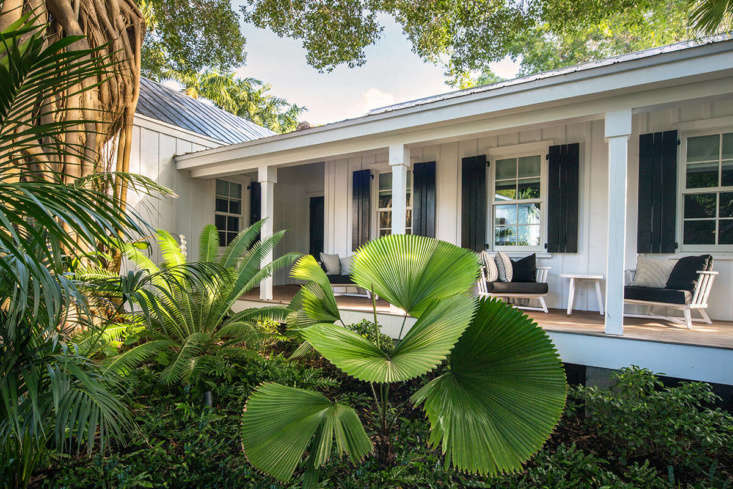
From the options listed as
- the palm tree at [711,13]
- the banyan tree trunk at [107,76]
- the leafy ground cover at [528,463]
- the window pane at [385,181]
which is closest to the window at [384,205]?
the window pane at [385,181]

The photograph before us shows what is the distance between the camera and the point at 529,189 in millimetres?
5457

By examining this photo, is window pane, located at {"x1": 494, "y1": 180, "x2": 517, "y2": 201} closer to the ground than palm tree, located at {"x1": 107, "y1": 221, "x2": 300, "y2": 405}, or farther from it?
farther from it

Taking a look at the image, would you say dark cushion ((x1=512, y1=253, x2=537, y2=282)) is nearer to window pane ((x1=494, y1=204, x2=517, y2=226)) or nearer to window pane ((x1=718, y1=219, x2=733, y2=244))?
window pane ((x1=494, y1=204, x2=517, y2=226))

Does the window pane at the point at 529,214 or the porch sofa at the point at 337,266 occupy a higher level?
the window pane at the point at 529,214

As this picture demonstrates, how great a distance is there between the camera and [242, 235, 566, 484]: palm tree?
5.19 ft

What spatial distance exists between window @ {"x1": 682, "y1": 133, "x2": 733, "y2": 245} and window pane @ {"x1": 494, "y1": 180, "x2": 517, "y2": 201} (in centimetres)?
188

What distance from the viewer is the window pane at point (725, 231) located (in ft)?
14.2

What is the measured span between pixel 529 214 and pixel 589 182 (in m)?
0.82

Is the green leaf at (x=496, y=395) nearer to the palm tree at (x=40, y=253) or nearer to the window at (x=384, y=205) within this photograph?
the palm tree at (x=40, y=253)

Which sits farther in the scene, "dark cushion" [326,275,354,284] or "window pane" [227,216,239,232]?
"window pane" [227,216,239,232]

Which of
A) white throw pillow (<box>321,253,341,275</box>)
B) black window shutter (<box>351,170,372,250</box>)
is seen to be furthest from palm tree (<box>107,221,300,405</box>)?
black window shutter (<box>351,170,372,250</box>)

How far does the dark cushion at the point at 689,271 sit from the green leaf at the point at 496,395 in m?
3.07

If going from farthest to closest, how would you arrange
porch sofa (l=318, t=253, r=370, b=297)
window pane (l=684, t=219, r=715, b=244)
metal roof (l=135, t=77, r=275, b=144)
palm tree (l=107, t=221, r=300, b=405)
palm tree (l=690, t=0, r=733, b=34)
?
metal roof (l=135, t=77, r=275, b=144), porch sofa (l=318, t=253, r=370, b=297), window pane (l=684, t=219, r=715, b=244), palm tree (l=690, t=0, r=733, b=34), palm tree (l=107, t=221, r=300, b=405)

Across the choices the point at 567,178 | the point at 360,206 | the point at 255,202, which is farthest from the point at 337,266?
the point at 567,178
